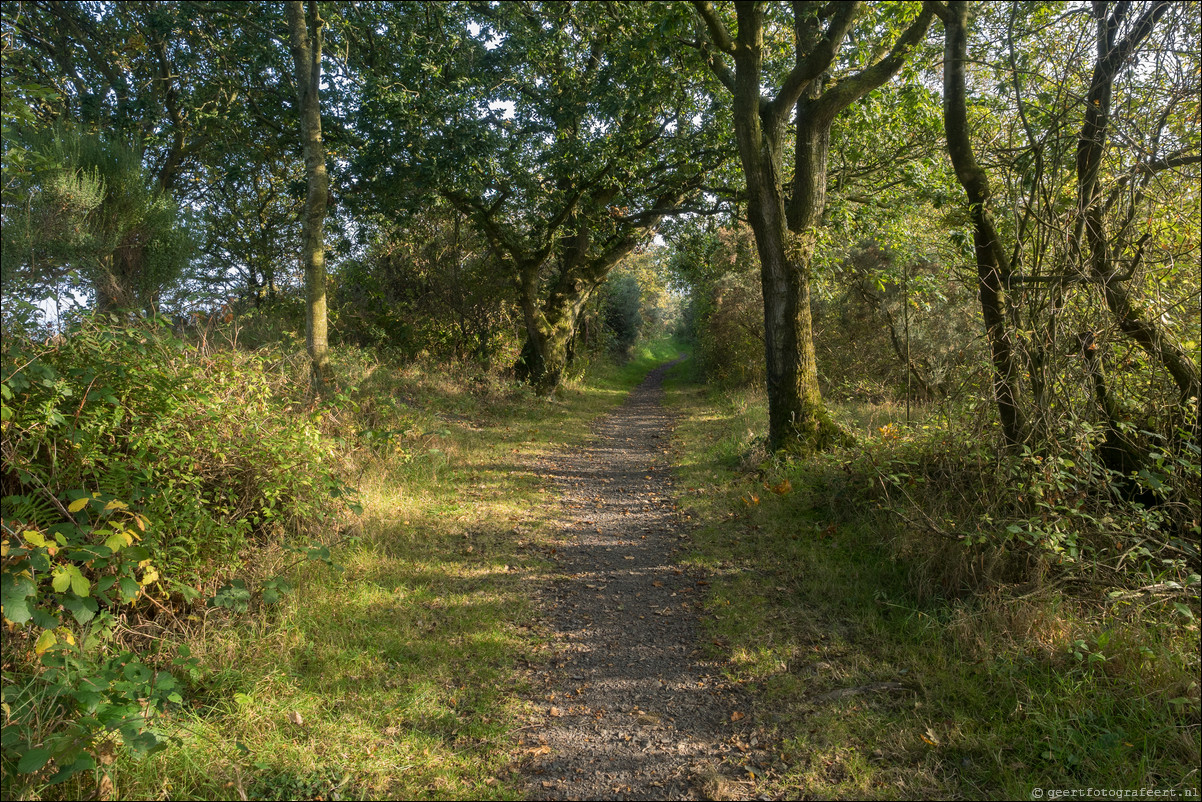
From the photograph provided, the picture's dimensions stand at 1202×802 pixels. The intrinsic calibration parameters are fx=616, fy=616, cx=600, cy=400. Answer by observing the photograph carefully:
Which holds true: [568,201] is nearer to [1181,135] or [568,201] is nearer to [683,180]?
[683,180]

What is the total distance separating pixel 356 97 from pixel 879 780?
12.0 m

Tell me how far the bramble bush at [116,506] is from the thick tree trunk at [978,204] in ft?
18.5

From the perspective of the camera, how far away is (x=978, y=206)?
5.35 meters

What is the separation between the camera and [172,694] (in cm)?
321

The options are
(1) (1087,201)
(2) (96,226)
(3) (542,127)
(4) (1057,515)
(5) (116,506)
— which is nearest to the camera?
(5) (116,506)

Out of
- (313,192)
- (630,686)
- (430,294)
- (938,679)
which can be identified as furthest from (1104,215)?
(430,294)

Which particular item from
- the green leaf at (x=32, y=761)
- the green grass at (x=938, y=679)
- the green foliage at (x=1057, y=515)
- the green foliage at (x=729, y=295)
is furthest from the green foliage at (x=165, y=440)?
the green foliage at (x=729, y=295)

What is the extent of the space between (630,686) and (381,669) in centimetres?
171

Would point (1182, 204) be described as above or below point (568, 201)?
below

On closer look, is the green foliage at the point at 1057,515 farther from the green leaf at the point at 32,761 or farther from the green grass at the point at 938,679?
the green leaf at the point at 32,761

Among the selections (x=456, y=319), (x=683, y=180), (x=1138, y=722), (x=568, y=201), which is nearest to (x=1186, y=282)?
(x=1138, y=722)

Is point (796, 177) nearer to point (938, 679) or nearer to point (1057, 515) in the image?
point (1057, 515)

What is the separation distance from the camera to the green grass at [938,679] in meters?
3.20

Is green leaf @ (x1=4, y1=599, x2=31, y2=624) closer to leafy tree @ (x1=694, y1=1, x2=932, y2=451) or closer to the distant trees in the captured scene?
the distant trees
